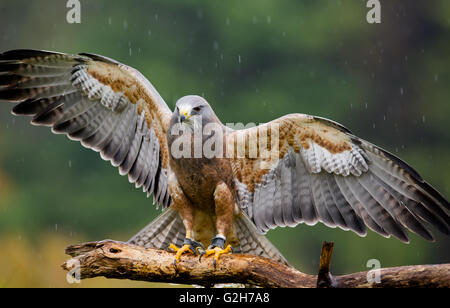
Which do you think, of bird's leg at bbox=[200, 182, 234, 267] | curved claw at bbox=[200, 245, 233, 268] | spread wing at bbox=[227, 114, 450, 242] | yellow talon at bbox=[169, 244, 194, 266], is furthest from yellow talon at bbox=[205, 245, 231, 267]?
spread wing at bbox=[227, 114, 450, 242]

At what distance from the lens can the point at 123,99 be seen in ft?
18.5

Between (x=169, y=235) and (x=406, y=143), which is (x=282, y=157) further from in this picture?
(x=406, y=143)

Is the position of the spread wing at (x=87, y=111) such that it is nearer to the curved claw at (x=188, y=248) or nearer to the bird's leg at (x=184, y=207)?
the bird's leg at (x=184, y=207)

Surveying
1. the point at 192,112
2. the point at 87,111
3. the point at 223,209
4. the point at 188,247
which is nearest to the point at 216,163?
the point at 223,209

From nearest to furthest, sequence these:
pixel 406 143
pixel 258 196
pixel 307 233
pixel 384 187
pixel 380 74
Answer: pixel 384 187
pixel 258 196
pixel 307 233
pixel 406 143
pixel 380 74

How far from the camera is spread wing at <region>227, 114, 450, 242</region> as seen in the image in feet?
16.5

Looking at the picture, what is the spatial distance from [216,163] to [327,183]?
3.00 ft

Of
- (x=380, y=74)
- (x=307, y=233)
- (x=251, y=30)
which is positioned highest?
(x=251, y=30)

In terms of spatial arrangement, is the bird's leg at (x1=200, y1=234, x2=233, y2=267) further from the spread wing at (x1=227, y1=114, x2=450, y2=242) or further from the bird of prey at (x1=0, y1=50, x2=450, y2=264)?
the spread wing at (x1=227, y1=114, x2=450, y2=242)

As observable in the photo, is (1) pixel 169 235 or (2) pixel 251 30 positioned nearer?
(1) pixel 169 235

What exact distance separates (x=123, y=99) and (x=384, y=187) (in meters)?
2.25

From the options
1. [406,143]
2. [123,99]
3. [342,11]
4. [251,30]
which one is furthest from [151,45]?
[123,99]

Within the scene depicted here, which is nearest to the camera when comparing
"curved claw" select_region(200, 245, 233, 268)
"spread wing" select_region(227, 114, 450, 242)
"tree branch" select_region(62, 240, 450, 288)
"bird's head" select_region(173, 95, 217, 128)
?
"tree branch" select_region(62, 240, 450, 288)

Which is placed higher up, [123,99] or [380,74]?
[380,74]
